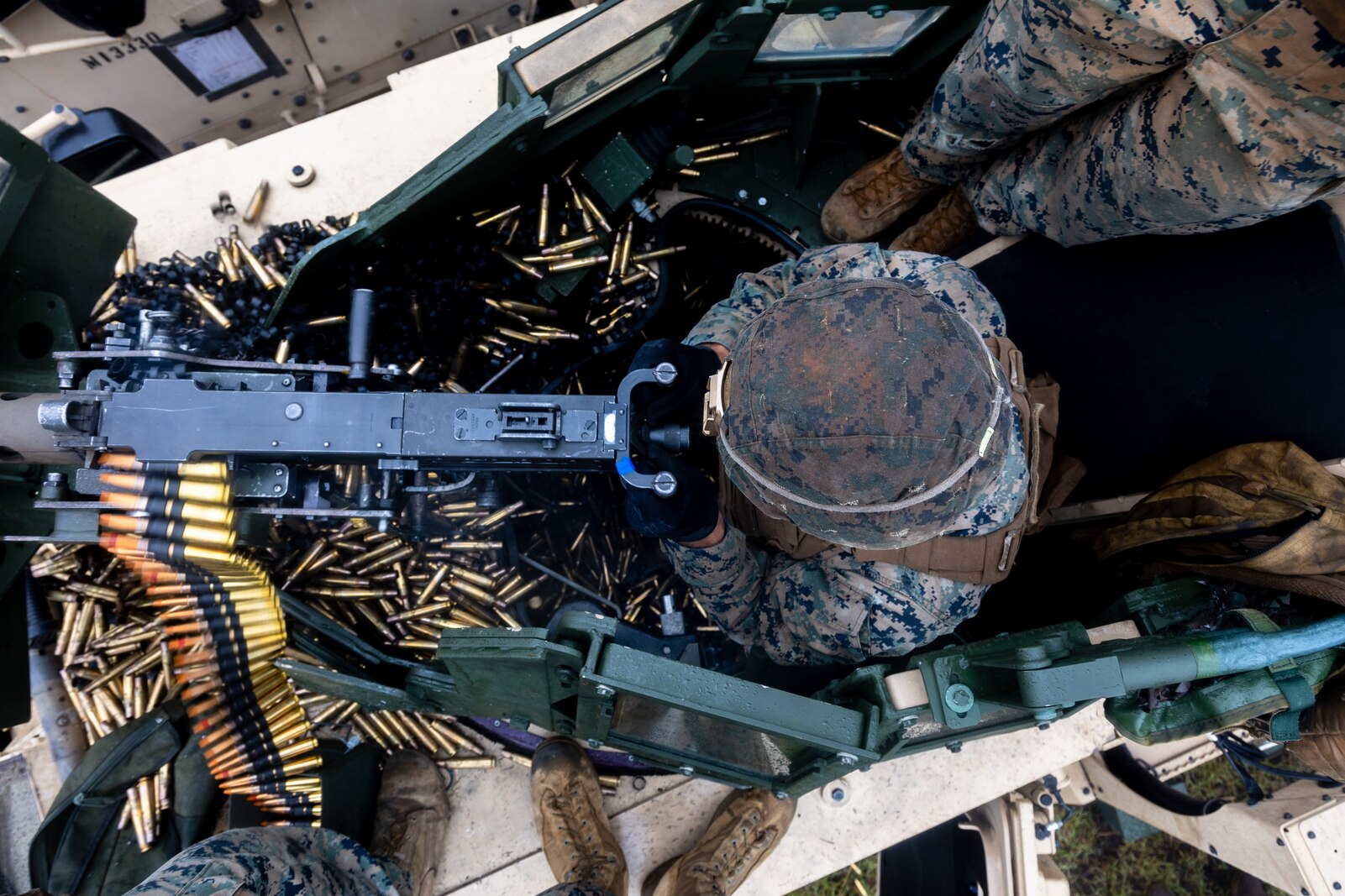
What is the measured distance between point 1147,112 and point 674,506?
1.57m

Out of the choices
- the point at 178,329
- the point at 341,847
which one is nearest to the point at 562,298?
the point at 178,329

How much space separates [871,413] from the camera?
157 centimetres

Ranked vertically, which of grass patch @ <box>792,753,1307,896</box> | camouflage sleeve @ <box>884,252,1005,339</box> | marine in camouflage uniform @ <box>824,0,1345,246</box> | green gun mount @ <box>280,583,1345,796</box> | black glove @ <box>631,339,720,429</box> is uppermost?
marine in camouflage uniform @ <box>824,0,1345,246</box>

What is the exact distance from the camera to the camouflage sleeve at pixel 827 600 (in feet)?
7.28

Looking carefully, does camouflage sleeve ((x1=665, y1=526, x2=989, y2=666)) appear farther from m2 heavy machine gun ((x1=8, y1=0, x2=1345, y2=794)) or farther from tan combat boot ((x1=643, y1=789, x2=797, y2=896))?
tan combat boot ((x1=643, y1=789, x2=797, y2=896))

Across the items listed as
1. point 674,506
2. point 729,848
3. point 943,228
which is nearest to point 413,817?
point 729,848

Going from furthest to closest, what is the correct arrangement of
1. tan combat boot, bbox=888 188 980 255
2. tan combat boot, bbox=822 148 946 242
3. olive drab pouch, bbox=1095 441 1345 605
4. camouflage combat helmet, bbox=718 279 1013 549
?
1. tan combat boot, bbox=822 148 946 242
2. tan combat boot, bbox=888 188 980 255
3. olive drab pouch, bbox=1095 441 1345 605
4. camouflage combat helmet, bbox=718 279 1013 549

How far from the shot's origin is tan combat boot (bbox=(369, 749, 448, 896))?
294 cm

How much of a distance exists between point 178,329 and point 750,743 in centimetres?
217

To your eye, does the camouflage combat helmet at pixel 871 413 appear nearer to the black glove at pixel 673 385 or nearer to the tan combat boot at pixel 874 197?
the black glove at pixel 673 385

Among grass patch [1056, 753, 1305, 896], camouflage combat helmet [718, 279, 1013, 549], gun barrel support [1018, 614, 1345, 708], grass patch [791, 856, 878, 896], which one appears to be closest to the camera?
camouflage combat helmet [718, 279, 1013, 549]

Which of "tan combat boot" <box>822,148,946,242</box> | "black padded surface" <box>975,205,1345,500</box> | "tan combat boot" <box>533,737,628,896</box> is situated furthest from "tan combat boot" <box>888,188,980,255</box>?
"tan combat boot" <box>533,737,628,896</box>

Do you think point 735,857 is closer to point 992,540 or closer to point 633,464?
point 992,540

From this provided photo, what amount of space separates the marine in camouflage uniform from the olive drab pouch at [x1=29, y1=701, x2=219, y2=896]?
3491mm
